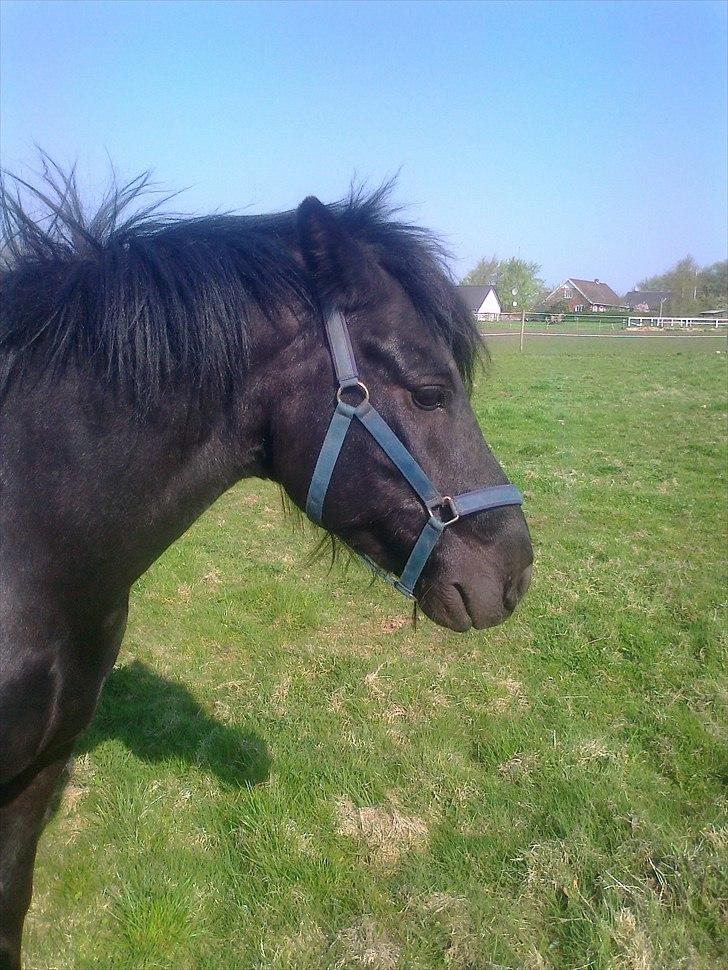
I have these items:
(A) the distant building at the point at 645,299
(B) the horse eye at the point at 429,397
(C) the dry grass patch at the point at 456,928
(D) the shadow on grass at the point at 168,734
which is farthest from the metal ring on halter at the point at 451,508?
(A) the distant building at the point at 645,299

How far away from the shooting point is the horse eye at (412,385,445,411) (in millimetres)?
2053

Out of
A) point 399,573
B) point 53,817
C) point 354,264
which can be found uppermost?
point 354,264

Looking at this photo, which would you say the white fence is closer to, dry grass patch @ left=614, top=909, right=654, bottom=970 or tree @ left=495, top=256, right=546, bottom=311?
tree @ left=495, top=256, right=546, bottom=311

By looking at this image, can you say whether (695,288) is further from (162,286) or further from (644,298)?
(162,286)

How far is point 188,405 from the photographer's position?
1990 mm

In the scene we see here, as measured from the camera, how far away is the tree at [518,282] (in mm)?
66188

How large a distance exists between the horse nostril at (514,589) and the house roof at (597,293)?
101513 millimetres

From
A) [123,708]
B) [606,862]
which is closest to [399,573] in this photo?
[606,862]

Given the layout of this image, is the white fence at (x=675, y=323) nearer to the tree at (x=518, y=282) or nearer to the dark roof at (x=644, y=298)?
the tree at (x=518, y=282)

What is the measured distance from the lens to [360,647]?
4.72 m

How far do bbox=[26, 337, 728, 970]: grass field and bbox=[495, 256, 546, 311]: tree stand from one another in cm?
6381

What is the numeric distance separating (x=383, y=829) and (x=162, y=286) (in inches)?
99.1

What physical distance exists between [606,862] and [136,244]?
9.82ft

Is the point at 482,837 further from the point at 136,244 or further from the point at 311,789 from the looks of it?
the point at 136,244
